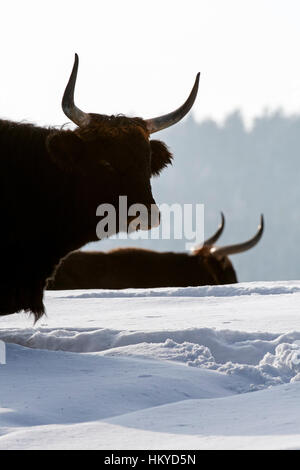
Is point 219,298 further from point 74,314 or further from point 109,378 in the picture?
point 109,378

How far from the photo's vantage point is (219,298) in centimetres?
755

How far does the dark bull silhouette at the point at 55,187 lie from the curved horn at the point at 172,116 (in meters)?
0.19

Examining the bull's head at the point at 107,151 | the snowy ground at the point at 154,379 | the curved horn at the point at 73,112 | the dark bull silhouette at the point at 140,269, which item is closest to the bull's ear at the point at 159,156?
the bull's head at the point at 107,151

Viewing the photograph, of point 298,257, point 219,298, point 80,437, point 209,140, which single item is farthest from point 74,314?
point 209,140

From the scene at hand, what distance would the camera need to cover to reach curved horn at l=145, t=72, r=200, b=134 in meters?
5.66

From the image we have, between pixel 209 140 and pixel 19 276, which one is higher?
pixel 209 140

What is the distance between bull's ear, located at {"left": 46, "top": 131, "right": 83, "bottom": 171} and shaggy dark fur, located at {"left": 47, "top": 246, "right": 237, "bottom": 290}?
17.9ft

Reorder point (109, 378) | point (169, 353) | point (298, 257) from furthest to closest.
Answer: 1. point (298, 257)
2. point (169, 353)
3. point (109, 378)

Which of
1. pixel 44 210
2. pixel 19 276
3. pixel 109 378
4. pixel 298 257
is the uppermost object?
pixel 298 257

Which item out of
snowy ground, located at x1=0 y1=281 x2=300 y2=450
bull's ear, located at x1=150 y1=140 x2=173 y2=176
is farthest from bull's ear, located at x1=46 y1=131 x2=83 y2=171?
snowy ground, located at x1=0 y1=281 x2=300 y2=450

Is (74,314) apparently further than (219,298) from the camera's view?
No

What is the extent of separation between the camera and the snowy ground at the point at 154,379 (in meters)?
3.07

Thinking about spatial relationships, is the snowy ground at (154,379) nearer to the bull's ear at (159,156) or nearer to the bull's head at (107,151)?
the bull's head at (107,151)

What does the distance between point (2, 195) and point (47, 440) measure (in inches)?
102
